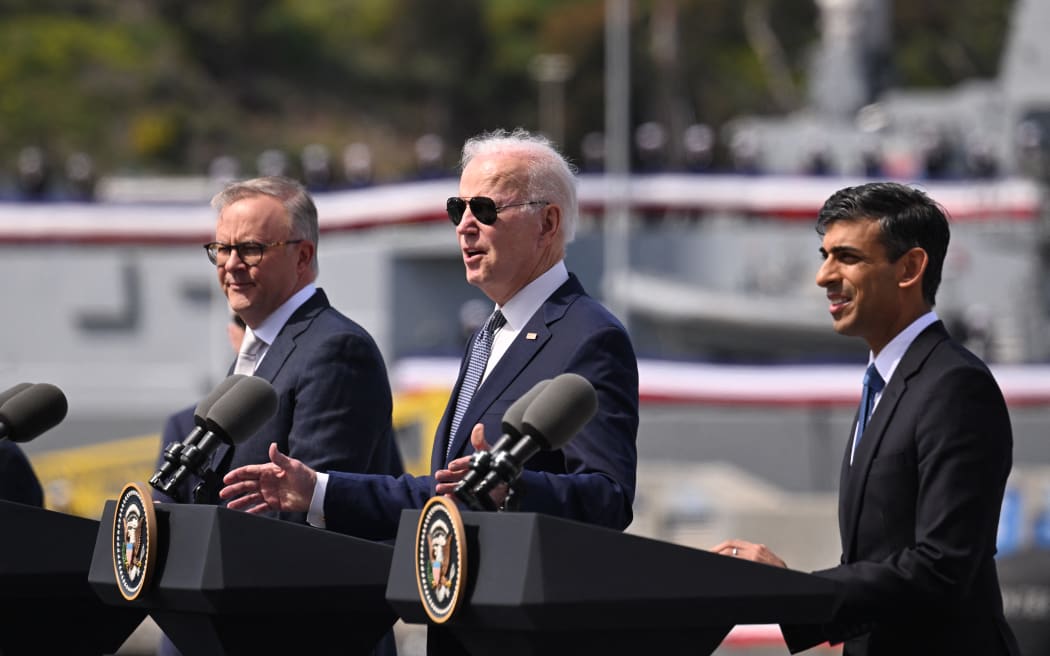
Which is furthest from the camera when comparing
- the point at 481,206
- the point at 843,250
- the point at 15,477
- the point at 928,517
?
the point at 15,477

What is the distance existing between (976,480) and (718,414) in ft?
59.2

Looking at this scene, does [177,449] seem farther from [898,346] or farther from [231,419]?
[898,346]

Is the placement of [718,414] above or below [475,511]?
below

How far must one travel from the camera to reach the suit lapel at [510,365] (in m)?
4.04

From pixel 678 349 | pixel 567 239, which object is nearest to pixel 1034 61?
pixel 678 349

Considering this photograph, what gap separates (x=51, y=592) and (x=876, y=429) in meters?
1.83

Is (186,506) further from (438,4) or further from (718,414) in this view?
(438,4)

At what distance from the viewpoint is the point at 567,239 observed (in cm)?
424

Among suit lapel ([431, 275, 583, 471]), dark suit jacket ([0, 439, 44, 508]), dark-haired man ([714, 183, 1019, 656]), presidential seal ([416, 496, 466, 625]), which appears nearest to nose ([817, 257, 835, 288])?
dark-haired man ([714, 183, 1019, 656])

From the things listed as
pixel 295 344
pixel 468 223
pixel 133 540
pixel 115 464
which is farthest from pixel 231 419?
pixel 115 464

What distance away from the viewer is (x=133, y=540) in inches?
143

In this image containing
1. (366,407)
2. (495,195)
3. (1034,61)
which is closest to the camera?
(495,195)

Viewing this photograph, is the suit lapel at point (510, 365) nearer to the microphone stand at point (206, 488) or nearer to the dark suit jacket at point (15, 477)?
the microphone stand at point (206, 488)

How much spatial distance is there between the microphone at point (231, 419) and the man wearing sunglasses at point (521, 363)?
11 cm
